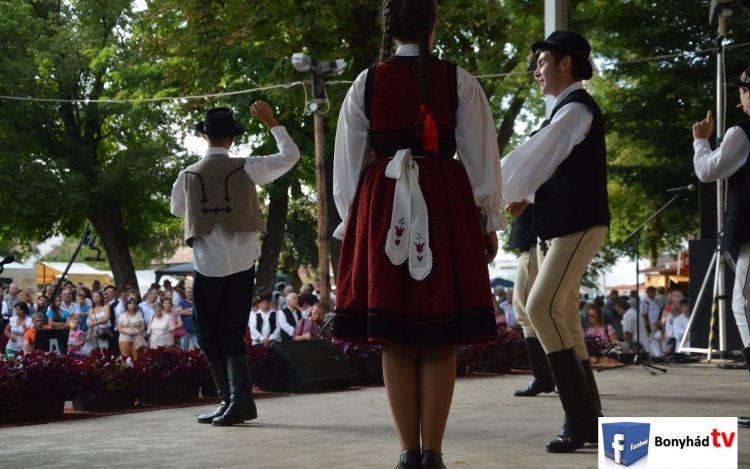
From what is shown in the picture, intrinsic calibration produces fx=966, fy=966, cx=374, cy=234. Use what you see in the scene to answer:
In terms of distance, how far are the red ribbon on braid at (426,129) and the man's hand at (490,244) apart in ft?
1.44

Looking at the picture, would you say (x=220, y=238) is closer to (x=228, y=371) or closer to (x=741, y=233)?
(x=228, y=371)

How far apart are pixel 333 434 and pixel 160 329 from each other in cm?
1156

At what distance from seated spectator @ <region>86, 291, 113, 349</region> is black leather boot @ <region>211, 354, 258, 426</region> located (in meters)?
11.6

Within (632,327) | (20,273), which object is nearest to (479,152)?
(632,327)

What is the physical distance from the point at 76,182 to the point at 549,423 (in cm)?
2826

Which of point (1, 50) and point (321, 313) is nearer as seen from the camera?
point (321, 313)

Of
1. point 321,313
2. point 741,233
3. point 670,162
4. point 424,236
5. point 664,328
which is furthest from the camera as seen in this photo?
point 670,162

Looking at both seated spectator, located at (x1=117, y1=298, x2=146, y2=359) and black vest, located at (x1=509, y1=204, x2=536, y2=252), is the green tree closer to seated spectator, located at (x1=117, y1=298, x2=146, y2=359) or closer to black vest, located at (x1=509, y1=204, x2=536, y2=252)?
seated spectator, located at (x1=117, y1=298, x2=146, y2=359)

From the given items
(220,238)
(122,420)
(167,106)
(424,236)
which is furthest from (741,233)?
(167,106)

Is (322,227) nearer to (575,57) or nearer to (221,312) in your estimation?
(221,312)

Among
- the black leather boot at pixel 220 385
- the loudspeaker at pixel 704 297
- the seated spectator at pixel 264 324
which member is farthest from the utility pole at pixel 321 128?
the black leather boot at pixel 220 385

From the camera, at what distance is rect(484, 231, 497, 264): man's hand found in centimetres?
402

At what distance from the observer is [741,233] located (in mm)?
5633

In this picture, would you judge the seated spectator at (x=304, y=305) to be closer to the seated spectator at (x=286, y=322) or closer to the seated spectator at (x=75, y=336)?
the seated spectator at (x=286, y=322)
